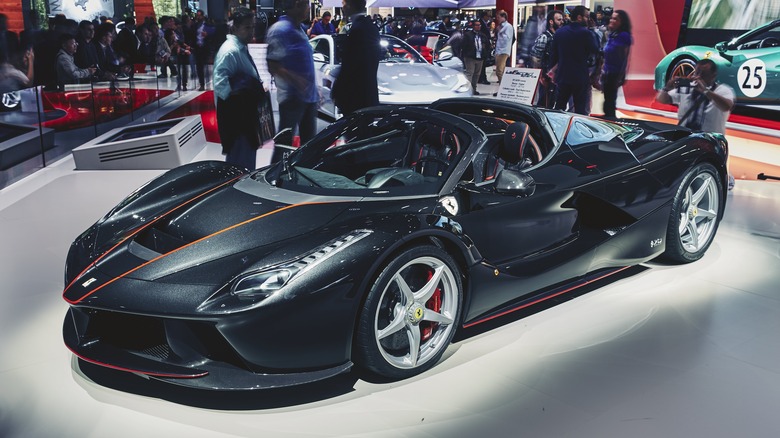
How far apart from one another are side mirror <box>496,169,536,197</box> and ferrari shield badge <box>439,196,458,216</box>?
217mm

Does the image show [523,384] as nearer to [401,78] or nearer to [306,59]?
[306,59]

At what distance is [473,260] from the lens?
3281 millimetres

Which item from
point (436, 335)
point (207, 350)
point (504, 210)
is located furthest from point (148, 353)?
point (504, 210)

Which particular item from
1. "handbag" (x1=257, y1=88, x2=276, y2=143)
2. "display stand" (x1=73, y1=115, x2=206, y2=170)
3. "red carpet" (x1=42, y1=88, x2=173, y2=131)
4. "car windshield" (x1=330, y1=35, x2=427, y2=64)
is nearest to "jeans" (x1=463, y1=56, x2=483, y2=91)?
"car windshield" (x1=330, y1=35, x2=427, y2=64)

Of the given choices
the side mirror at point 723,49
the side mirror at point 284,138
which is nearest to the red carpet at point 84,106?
the side mirror at point 284,138

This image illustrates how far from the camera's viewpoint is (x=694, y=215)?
4551 millimetres

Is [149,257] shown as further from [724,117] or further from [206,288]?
[724,117]

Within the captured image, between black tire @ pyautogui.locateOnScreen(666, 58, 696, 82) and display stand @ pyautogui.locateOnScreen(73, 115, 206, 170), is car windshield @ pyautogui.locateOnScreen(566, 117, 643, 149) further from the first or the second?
black tire @ pyautogui.locateOnScreen(666, 58, 696, 82)

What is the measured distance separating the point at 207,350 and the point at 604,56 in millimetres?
7146

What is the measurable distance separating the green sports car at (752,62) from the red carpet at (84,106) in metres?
8.32

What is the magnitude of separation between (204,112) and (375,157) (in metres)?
8.80

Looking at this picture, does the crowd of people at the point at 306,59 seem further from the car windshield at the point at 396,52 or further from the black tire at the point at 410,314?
the black tire at the point at 410,314

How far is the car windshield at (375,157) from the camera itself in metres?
3.53

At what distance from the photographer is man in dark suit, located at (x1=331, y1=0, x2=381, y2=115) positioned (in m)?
5.96
